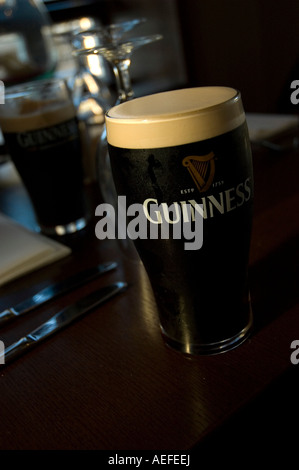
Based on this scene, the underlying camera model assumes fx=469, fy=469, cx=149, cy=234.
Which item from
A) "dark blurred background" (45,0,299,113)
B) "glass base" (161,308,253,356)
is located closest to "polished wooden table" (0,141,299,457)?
→ "glass base" (161,308,253,356)

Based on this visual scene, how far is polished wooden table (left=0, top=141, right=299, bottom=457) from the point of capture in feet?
1.34

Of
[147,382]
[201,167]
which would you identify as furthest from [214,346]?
[201,167]

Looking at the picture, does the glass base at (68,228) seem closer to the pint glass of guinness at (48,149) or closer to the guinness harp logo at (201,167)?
the pint glass of guinness at (48,149)

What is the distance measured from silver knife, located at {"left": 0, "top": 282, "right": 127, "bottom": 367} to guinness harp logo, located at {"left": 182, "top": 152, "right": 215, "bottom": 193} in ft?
0.87

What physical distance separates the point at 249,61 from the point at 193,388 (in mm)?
3108

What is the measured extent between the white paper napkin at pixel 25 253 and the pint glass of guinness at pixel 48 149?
0.06 metres

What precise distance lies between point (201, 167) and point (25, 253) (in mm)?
432

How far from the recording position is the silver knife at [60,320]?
54 cm

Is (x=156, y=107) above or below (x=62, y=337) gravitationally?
above

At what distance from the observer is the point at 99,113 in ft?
3.27

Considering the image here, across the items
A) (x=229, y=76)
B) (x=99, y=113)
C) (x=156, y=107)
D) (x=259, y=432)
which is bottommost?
(x=229, y=76)

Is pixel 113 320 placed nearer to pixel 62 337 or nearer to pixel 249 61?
pixel 62 337

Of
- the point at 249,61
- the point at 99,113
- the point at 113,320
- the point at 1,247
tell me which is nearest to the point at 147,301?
the point at 113,320

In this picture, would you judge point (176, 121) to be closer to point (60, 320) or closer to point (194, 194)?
point (194, 194)
